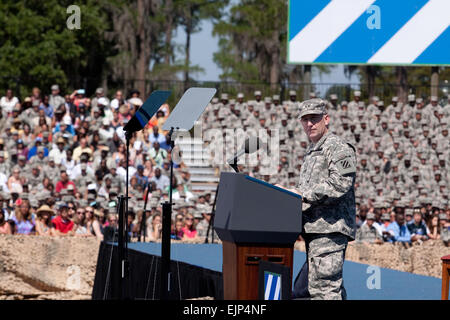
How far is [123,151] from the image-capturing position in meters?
18.5

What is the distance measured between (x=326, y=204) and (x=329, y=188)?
13 cm

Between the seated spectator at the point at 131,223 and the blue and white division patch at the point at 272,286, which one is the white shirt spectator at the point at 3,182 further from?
the blue and white division patch at the point at 272,286

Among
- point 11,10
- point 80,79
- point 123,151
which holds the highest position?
point 11,10

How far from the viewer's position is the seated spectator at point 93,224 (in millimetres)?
14336

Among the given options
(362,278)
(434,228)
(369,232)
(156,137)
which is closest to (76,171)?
(156,137)

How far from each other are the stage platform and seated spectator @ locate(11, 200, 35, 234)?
7.37 feet

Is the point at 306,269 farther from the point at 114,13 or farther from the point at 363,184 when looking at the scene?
the point at 114,13

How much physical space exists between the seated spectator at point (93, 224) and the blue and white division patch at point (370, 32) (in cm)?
768

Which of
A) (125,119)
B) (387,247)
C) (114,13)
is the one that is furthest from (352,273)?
(114,13)

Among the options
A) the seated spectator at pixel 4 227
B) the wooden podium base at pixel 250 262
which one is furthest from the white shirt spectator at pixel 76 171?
the wooden podium base at pixel 250 262

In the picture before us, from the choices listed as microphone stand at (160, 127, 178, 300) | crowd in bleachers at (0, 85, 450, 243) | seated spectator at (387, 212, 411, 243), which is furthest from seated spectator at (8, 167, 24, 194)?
microphone stand at (160, 127, 178, 300)

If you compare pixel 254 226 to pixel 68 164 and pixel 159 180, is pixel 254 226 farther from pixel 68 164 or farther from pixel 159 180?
pixel 68 164

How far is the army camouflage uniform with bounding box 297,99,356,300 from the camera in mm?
5438
